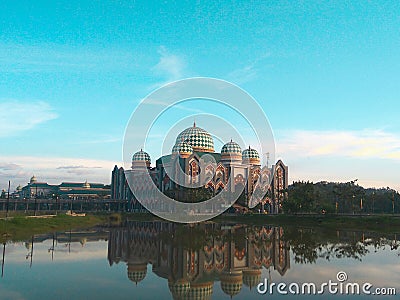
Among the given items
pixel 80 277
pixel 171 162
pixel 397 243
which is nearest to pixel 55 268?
pixel 80 277

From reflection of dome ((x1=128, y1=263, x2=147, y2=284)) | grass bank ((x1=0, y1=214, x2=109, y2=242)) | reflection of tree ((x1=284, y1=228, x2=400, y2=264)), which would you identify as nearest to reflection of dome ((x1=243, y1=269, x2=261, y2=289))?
reflection of tree ((x1=284, y1=228, x2=400, y2=264))

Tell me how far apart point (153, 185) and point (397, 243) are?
57.8 meters

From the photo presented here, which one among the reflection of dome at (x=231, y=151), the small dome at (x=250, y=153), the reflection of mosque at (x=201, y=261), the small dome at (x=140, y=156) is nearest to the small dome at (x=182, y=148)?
the reflection of dome at (x=231, y=151)

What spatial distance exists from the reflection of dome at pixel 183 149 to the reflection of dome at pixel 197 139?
234 centimetres

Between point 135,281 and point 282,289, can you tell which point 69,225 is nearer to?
A: point 135,281

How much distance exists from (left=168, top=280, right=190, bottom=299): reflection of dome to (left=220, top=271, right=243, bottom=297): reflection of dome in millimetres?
1612

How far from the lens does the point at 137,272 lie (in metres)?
20.5

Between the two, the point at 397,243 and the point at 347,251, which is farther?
the point at 397,243

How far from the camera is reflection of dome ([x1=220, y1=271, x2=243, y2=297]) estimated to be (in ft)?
55.1

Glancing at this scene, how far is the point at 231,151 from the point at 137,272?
65.8 m

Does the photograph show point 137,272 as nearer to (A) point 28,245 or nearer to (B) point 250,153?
(A) point 28,245

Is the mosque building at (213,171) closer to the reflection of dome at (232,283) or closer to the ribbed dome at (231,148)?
the ribbed dome at (231,148)

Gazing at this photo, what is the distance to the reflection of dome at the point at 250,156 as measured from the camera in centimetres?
8938

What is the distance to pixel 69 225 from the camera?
52688mm
